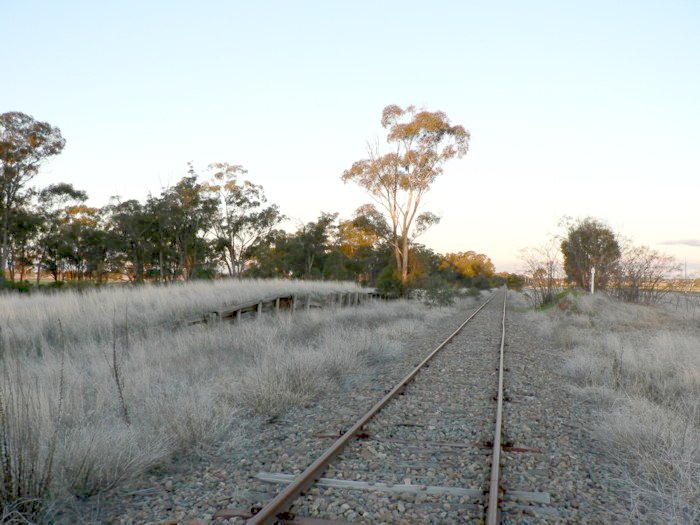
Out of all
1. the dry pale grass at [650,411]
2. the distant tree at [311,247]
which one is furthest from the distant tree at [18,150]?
the dry pale grass at [650,411]

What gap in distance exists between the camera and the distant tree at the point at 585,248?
33.0 meters

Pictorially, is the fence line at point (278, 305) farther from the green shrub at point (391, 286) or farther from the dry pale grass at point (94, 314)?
the green shrub at point (391, 286)

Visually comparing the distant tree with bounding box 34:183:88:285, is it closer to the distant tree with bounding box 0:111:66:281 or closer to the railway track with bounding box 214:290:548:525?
the distant tree with bounding box 0:111:66:281

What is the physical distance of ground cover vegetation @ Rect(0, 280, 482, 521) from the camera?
433 cm

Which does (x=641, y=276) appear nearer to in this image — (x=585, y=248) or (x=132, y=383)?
(x=585, y=248)

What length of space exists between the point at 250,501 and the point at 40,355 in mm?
7688

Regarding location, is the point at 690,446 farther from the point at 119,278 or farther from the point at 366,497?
the point at 119,278

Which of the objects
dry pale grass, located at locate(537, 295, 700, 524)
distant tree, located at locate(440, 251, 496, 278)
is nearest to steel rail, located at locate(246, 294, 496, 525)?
dry pale grass, located at locate(537, 295, 700, 524)

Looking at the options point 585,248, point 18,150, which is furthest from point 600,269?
point 18,150

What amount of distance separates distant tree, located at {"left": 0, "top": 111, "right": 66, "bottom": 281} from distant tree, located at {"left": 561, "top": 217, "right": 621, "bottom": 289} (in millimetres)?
34803

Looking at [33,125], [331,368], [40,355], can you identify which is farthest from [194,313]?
[33,125]

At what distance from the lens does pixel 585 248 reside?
1406 inches

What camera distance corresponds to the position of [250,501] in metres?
4.30

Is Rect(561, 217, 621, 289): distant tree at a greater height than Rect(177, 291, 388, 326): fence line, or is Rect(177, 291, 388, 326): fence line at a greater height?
Rect(561, 217, 621, 289): distant tree
